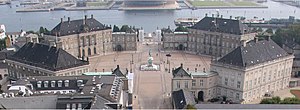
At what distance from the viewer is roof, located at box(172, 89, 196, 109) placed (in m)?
48.9

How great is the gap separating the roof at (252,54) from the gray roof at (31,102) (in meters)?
29.0

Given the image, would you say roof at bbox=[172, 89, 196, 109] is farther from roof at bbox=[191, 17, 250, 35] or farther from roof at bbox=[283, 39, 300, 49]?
roof at bbox=[283, 39, 300, 49]

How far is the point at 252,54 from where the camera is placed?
59.0 m

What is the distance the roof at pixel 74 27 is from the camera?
8600 cm

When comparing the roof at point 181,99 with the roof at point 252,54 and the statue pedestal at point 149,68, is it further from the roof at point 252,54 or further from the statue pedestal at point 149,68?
the statue pedestal at point 149,68

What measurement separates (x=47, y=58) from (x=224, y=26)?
43.0 metres

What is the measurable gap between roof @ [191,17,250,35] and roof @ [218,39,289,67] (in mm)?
21015

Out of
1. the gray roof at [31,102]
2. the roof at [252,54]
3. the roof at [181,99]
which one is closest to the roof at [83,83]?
the gray roof at [31,102]

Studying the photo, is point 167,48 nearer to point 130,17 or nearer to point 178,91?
point 178,91

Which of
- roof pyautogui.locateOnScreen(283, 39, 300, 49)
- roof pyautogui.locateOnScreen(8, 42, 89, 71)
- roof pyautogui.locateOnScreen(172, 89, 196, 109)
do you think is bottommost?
roof pyautogui.locateOnScreen(172, 89, 196, 109)

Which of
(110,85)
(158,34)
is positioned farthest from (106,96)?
(158,34)

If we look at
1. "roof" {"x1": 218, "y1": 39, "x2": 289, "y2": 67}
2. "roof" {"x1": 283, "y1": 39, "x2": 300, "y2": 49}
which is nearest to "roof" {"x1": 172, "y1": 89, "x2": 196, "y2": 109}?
"roof" {"x1": 218, "y1": 39, "x2": 289, "y2": 67}

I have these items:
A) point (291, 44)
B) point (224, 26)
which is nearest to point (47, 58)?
point (224, 26)

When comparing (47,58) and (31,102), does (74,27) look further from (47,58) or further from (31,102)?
(31,102)
